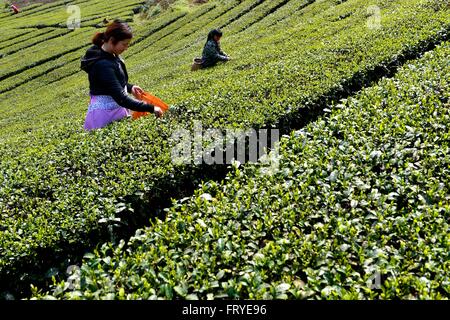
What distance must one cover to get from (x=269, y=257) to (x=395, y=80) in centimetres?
529

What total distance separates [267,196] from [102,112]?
425 centimetres

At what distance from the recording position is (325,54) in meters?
9.58

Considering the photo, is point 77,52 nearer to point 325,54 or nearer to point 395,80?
point 325,54

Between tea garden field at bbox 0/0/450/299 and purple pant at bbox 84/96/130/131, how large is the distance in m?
0.33

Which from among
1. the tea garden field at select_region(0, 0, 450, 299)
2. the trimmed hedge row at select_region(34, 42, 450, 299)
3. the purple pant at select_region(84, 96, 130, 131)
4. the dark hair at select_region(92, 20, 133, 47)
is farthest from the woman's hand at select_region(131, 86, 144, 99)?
the trimmed hedge row at select_region(34, 42, 450, 299)

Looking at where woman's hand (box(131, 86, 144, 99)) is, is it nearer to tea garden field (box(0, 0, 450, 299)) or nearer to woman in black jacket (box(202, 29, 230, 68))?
tea garden field (box(0, 0, 450, 299))

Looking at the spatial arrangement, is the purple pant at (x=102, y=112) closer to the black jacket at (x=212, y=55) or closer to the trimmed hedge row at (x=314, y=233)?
the trimmed hedge row at (x=314, y=233)

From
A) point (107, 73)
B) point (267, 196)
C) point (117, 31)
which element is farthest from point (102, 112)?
point (267, 196)

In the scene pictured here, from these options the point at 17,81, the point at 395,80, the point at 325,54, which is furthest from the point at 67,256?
the point at 17,81

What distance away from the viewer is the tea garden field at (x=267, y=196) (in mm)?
3295

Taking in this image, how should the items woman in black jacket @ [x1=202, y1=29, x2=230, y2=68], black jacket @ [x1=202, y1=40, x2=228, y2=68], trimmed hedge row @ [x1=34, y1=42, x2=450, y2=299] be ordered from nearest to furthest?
trimmed hedge row @ [x1=34, y1=42, x2=450, y2=299]
woman in black jacket @ [x1=202, y1=29, x2=230, y2=68]
black jacket @ [x1=202, y1=40, x2=228, y2=68]

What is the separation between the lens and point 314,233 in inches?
144

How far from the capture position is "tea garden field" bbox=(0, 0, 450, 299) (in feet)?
10.8

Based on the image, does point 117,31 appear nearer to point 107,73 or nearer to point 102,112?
A: point 107,73
